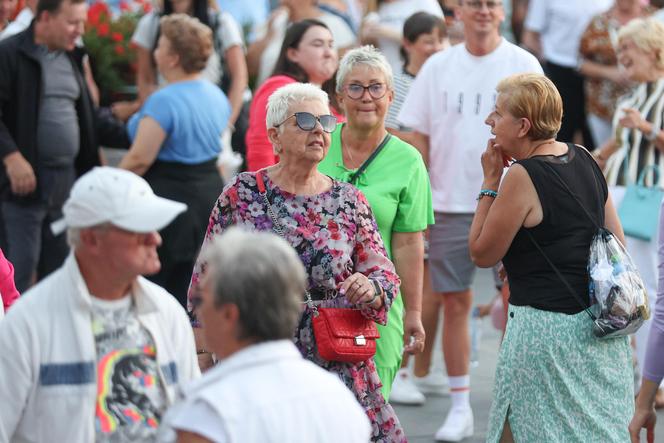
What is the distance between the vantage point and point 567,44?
10.1 metres

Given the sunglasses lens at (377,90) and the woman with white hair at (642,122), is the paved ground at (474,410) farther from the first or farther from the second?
the sunglasses lens at (377,90)

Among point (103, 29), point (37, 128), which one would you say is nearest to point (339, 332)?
point (37, 128)

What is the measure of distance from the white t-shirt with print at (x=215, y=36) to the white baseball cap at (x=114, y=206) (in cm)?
560

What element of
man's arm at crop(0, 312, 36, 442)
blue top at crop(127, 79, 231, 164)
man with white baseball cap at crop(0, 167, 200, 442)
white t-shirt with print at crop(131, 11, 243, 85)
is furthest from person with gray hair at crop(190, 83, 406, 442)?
white t-shirt with print at crop(131, 11, 243, 85)

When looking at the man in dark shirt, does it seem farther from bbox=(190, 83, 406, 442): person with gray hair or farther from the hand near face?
the hand near face

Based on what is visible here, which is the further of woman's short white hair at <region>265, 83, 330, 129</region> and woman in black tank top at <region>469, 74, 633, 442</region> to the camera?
woman's short white hair at <region>265, 83, 330, 129</region>

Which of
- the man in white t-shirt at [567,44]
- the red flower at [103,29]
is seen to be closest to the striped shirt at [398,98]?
the man in white t-shirt at [567,44]

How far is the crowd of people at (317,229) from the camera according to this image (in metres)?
2.95

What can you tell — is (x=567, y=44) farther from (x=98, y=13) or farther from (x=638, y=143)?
(x=98, y=13)

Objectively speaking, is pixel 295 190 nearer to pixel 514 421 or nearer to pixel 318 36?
pixel 514 421

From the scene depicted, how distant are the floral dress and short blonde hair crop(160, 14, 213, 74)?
8.89 ft

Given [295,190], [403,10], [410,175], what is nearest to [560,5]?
[403,10]

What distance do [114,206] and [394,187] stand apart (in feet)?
6.95

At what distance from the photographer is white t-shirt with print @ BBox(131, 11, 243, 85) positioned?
28.7 ft
